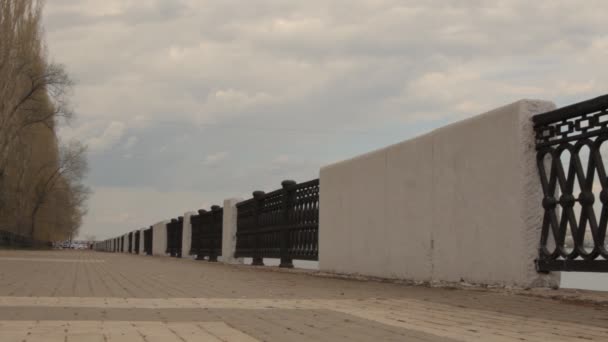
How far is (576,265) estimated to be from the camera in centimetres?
693

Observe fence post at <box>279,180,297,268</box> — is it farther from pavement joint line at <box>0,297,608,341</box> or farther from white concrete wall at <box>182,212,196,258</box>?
white concrete wall at <box>182,212,196,258</box>

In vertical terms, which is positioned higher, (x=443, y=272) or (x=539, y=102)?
(x=539, y=102)

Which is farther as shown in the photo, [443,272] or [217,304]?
[443,272]

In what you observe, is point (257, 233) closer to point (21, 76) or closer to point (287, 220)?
point (287, 220)

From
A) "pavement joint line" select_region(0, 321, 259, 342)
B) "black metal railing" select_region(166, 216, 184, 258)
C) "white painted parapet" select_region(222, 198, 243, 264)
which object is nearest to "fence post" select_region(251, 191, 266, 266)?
"white painted parapet" select_region(222, 198, 243, 264)

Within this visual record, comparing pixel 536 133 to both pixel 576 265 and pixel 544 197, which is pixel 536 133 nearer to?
pixel 544 197

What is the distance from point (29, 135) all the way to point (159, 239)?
44.0 ft

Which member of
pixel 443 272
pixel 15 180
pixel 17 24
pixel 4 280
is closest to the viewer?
pixel 443 272

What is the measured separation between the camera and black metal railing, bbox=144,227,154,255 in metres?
45.4

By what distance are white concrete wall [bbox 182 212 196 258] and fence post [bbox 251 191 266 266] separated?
36.9 ft

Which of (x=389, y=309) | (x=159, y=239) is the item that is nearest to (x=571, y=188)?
(x=389, y=309)

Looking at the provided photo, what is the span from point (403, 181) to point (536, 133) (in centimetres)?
303

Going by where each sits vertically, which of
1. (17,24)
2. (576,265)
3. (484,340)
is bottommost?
(484,340)

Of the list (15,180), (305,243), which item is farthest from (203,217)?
(15,180)
